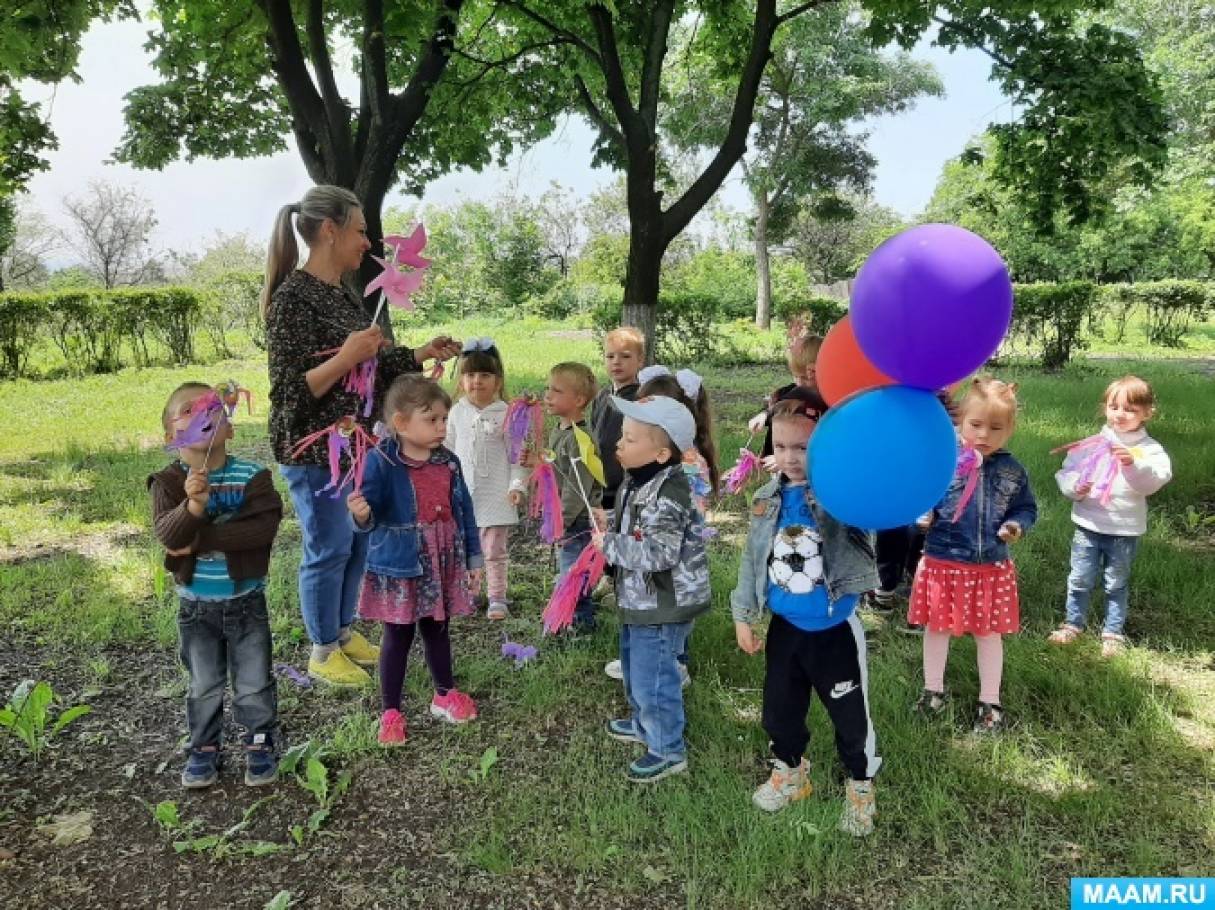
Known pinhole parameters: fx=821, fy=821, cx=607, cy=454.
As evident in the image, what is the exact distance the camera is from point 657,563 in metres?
2.60

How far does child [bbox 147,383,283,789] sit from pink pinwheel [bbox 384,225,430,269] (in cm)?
88

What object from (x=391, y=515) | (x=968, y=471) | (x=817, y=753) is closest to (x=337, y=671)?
(x=391, y=515)

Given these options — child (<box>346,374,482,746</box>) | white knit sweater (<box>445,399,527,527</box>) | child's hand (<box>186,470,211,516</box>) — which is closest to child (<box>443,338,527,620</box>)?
white knit sweater (<box>445,399,527,527</box>)

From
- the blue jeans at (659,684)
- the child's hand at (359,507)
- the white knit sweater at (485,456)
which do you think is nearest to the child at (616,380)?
the white knit sweater at (485,456)

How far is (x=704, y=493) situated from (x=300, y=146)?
216 inches

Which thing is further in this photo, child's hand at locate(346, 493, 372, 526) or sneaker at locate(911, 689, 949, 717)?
sneaker at locate(911, 689, 949, 717)

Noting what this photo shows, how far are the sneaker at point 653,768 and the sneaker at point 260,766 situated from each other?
1236 mm

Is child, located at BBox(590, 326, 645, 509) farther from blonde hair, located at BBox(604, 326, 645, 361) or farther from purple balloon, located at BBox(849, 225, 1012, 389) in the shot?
purple balloon, located at BBox(849, 225, 1012, 389)

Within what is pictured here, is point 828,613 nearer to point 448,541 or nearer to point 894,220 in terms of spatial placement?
point 448,541

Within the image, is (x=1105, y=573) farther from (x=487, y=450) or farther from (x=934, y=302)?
(x=487, y=450)

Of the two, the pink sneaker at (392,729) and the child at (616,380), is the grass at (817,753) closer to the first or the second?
the pink sneaker at (392,729)

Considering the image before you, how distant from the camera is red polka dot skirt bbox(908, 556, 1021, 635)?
304 centimetres

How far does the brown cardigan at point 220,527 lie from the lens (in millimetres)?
2484

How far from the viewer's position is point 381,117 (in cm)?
659
